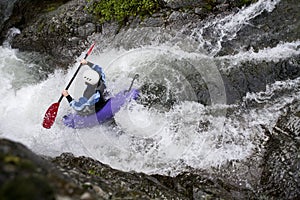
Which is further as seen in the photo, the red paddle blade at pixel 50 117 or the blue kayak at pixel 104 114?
the red paddle blade at pixel 50 117

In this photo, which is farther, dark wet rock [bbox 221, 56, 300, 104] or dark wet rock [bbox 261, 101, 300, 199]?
dark wet rock [bbox 221, 56, 300, 104]

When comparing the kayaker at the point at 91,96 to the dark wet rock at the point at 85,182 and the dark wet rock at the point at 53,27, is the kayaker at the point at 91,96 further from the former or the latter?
the dark wet rock at the point at 53,27

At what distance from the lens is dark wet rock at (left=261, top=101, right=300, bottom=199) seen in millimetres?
5344

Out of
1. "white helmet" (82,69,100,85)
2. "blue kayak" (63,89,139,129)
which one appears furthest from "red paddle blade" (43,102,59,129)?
"white helmet" (82,69,100,85)

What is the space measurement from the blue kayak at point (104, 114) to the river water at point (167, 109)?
16 centimetres

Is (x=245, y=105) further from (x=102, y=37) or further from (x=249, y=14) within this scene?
(x=102, y=37)

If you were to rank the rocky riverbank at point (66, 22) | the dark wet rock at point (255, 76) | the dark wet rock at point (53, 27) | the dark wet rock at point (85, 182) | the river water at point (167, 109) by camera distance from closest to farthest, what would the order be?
the dark wet rock at point (85, 182), the river water at point (167, 109), the dark wet rock at point (255, 76), the rocky riverbank at point (66, 22), the dark wet rock at point (53, 27)

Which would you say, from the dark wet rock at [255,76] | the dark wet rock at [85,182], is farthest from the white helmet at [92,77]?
the dark wet rock at [255,76]

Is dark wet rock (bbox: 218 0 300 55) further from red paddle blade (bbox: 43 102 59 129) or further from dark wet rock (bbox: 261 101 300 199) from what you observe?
red paddle blade (bbox: 43 102 59 129)

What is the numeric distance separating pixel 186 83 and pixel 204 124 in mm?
1095

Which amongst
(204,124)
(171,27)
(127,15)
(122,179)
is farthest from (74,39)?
(122,179)

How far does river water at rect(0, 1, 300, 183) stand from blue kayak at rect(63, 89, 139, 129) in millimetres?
157

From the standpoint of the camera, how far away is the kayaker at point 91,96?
654 centimetres

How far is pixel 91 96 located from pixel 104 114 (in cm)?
44
